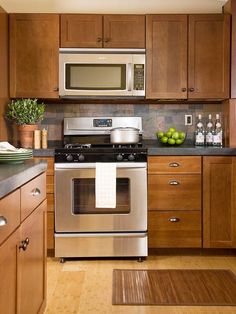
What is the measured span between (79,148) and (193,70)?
1193mm

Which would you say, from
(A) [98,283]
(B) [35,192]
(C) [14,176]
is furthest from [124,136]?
(C) [14,176]

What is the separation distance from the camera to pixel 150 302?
2.61 meters

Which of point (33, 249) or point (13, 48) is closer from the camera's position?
point (33, 249)

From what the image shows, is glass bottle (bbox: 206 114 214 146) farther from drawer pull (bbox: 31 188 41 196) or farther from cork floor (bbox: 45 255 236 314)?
drawer pull (bbox: 31 188 41 196)

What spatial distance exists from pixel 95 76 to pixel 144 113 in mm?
647

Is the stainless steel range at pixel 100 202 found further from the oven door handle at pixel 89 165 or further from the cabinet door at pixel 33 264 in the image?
the cabinet door at pixel 33 264

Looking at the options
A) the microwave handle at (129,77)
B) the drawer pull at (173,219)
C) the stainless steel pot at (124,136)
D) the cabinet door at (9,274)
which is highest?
the microwave handle at (129,77)

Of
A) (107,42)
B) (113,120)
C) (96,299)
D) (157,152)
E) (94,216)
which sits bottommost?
(96,299)

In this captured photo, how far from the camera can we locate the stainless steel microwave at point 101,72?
3.68m

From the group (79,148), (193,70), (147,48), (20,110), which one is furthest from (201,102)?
(20,110)

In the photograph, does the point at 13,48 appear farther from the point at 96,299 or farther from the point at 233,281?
the point at 233,281

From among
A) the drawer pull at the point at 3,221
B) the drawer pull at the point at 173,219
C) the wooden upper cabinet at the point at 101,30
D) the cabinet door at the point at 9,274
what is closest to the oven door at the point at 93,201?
the drawer pull at the point at 173,219

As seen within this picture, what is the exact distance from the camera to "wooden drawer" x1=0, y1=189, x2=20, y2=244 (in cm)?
135

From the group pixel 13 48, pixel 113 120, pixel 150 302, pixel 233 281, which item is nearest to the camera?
pixel 150 302
